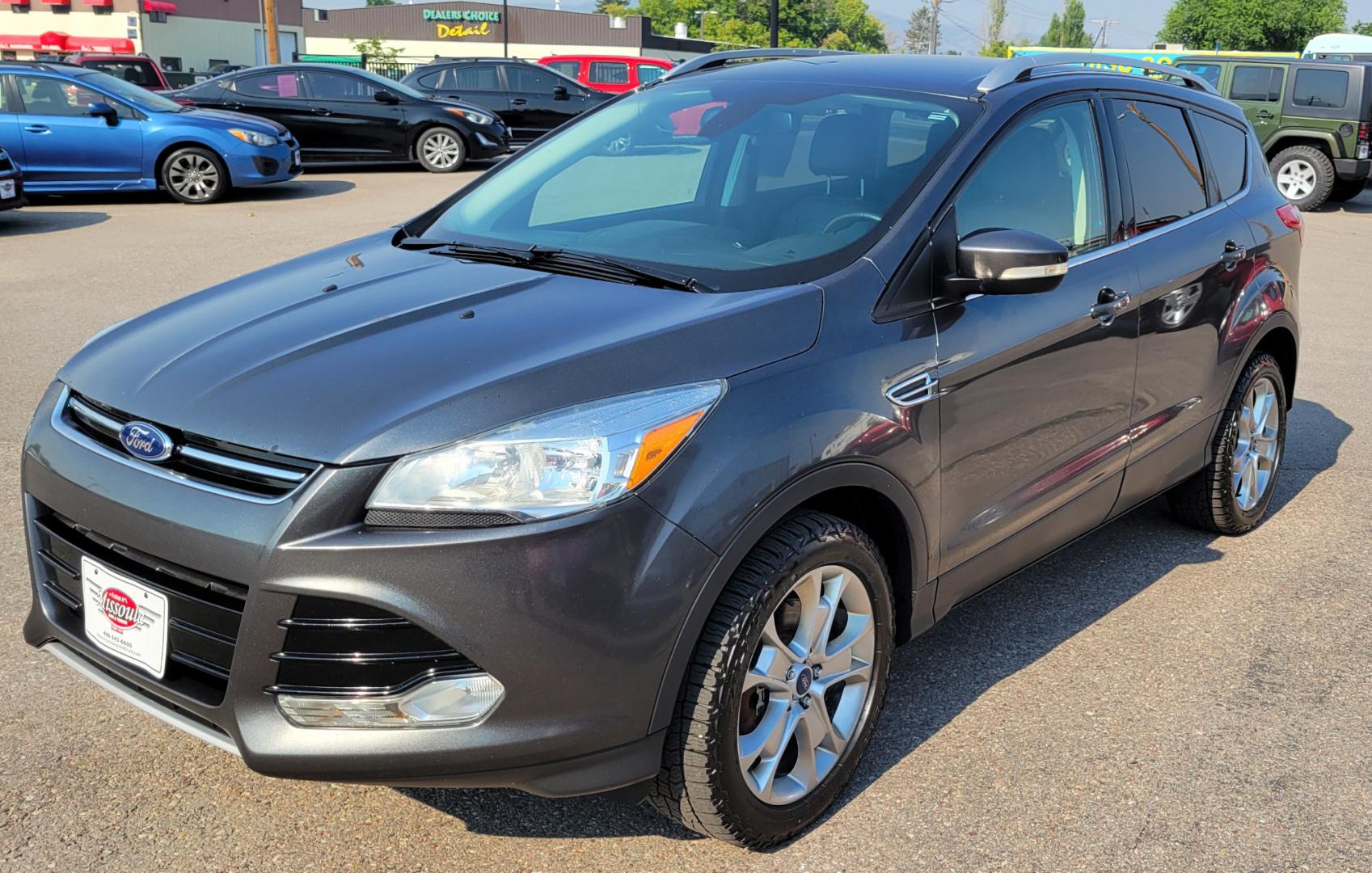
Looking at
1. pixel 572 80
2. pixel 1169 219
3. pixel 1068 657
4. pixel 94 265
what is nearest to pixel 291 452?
pixel 1068 657

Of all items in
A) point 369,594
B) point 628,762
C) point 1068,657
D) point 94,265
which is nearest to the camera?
point 369,594

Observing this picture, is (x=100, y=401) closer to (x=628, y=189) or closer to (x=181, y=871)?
(x=181, y=871)

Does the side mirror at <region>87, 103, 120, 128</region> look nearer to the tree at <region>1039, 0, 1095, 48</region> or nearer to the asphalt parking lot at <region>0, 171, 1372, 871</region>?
the asphalt parking lot at <region>0, 171, 1372, 871</region>

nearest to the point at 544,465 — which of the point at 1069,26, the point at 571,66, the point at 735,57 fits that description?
the point at 735,57

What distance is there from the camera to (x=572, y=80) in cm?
2050

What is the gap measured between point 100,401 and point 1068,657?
9.24 feet

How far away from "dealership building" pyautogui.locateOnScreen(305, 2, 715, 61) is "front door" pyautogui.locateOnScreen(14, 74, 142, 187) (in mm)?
68037

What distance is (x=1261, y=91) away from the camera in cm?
1748

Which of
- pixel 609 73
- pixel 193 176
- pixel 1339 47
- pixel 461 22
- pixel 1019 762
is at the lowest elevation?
pixel 1019 762

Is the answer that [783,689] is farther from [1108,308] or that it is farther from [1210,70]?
[1210,70]

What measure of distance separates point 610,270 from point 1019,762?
165 cm

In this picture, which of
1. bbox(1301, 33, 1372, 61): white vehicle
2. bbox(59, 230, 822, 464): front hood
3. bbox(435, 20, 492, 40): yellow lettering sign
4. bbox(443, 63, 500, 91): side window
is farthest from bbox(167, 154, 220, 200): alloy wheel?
bbox(435, 20, 492, 40): yellow lettering sign

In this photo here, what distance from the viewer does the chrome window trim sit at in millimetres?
2424

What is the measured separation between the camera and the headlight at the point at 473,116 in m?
17.7
